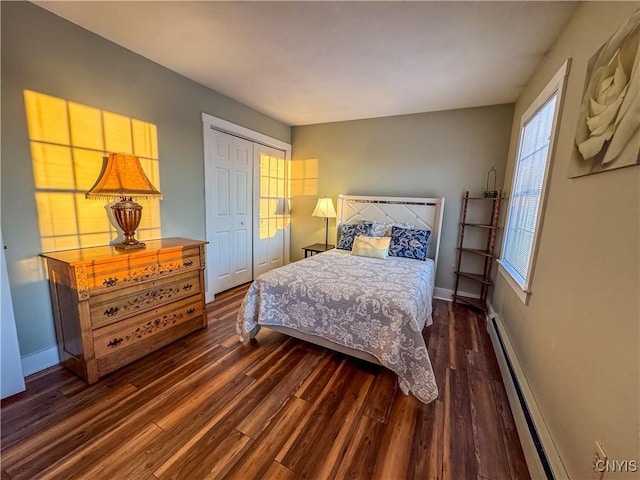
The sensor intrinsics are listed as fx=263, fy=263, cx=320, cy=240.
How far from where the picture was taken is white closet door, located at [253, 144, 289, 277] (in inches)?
155

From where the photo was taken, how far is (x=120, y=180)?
1.97 m

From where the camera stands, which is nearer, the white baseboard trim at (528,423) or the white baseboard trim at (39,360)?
the white baseboard trim at (528,423)

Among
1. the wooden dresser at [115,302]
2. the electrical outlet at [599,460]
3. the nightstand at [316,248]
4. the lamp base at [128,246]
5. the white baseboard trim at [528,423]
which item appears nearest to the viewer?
the electrical outlet at [599,460]

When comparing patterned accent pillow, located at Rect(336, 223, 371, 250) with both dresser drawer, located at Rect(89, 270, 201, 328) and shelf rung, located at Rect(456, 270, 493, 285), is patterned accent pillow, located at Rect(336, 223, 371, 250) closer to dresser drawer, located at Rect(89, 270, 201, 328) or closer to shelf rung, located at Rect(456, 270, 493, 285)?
shelf rung, located at Rect(456, 270, 493, 285)

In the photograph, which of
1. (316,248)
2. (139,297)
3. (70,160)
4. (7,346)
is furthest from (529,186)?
(7,346)

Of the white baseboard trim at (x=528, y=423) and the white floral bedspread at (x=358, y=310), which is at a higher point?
the white floral bedspread at (x=358, y=310)

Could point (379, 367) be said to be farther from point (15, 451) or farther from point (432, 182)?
point (432, 182)

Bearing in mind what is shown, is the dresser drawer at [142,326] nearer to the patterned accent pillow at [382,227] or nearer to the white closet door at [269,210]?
the white closet door at [269,210]

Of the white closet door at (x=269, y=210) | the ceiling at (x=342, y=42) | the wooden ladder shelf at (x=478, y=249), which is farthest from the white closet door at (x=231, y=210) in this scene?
the wooden ladder shelf at (x=478, y=249)

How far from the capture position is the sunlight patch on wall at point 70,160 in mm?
1831

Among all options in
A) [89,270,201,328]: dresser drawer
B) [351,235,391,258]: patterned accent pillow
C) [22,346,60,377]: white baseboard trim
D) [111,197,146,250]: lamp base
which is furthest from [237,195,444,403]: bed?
[22,346,60,377]: white baseboard trim

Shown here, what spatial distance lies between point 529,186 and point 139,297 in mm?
3347

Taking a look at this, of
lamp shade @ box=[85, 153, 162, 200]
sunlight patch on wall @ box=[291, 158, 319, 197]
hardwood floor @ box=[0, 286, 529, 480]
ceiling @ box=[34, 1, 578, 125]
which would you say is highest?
ceiling @ box=[34, 1, 578, 125]

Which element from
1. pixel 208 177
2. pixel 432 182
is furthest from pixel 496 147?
pixel 208 177
